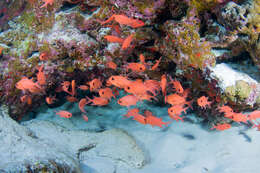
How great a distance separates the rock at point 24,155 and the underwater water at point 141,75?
1.1 inches

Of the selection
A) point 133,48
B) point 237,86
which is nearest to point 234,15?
point 237,86

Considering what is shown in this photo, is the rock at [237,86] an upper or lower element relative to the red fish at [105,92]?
upper

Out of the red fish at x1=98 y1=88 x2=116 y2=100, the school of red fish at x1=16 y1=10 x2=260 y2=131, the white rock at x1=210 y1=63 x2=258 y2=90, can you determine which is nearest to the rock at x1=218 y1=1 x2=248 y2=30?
the white rock at x1=210 y1=63 x2=258 y2=90

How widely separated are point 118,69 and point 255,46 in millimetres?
2472

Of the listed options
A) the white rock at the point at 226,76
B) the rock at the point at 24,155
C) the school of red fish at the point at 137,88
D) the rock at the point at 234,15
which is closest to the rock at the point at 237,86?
the white rock at the point at 226,76

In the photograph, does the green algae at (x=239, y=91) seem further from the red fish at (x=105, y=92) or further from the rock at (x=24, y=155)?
the rock at (x=24, y=155)

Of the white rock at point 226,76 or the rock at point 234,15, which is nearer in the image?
the rock at point 234,15

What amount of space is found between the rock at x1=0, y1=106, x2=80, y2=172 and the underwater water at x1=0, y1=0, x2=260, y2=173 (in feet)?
0.09

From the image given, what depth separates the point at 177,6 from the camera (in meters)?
3.40

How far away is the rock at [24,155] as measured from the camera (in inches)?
82.2

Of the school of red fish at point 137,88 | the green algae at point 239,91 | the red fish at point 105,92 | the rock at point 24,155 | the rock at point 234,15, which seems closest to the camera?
the rock at point 24,155

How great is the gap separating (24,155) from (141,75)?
8.51 ft

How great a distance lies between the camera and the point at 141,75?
4.17 meters

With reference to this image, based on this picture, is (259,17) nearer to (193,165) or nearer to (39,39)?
(193,165)
